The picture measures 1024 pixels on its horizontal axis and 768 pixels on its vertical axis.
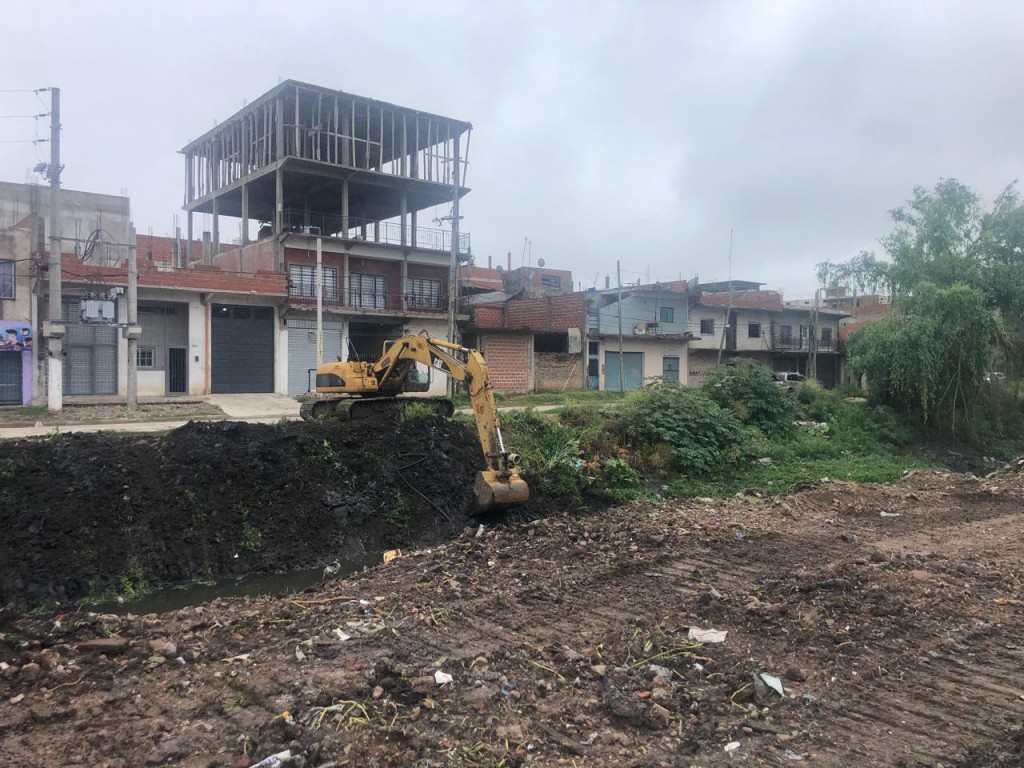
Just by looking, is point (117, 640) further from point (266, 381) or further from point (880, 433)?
point (266, 381)

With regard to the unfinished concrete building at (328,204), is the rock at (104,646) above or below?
below

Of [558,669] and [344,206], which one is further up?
[344,206]

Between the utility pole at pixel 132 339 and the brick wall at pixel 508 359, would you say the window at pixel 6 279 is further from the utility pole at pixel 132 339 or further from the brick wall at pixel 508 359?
the brick wall at pixel 508 359

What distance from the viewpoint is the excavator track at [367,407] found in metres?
15.8

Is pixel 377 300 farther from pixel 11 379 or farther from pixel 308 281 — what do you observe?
pixel 11 379

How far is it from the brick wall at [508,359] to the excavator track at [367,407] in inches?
735

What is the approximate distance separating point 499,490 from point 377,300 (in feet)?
83.9

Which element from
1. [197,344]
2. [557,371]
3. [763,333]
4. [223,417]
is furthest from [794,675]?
[763,333]

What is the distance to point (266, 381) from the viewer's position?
31688 millimetres

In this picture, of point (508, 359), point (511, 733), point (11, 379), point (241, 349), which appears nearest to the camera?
point (511, 733)

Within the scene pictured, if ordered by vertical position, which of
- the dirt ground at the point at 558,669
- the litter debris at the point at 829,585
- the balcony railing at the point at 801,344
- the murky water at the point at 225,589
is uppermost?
the balcony railing at the point at 801,344

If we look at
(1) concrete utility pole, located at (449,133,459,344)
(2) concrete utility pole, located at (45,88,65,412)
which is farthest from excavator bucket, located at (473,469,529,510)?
(2) concrete utility pole, located at (45,88,65,412)

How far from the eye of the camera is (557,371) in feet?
125

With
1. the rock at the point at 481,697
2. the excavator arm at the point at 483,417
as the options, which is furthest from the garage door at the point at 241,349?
the rock at the point at 481,697
